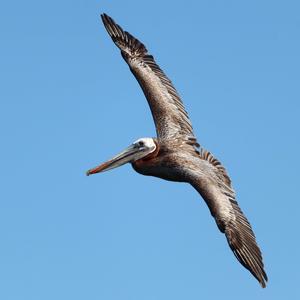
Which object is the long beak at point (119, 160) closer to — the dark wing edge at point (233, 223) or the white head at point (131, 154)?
the white head at point (131, 154)

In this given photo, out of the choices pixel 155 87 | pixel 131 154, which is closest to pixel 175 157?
pixel 131 154

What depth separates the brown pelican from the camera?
24000mm

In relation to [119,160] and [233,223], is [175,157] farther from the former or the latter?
[233,223]

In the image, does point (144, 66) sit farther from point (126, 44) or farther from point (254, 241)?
point (254, 241)

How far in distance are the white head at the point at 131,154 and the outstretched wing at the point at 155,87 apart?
61 cm

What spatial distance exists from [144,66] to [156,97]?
60.3 inches

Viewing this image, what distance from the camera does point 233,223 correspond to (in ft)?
79.4

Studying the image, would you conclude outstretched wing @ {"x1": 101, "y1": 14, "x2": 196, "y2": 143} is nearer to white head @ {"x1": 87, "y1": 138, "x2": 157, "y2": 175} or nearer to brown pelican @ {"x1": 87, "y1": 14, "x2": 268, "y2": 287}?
brown pelican @ {"x1": 87, "y1": 14, "x2": 268, "y2": 287}

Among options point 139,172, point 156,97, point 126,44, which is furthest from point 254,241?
point 126,44

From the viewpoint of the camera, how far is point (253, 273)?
917 inches

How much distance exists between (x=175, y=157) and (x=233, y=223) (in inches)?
108

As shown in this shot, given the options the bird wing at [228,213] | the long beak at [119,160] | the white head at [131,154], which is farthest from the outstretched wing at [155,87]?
the bird wing at [228,213]

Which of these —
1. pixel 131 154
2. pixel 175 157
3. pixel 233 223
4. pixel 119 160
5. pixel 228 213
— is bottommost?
pixel 233 223

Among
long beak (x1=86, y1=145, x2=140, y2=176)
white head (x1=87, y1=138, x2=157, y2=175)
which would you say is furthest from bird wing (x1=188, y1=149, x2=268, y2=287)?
long beak (x1=86, y1=145, x2=140, y2=176)
